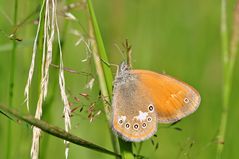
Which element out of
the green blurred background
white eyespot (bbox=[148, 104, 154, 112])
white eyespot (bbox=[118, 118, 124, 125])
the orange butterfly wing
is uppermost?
the orange butterfly wing

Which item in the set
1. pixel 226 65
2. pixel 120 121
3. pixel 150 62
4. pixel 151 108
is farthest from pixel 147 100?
pixel 150 62

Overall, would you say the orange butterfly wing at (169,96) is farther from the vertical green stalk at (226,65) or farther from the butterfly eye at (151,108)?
the vertical green stalk at (226,65)

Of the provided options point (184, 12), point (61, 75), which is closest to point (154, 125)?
point (61, 75)

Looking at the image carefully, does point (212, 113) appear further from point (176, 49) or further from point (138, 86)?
point (138, 86)

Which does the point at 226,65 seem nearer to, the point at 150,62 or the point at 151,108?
the point at 151,108

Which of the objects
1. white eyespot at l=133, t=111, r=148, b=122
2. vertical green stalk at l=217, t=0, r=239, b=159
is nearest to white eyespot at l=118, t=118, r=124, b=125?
white eyespot at l=133, t=111, r=148, b=122

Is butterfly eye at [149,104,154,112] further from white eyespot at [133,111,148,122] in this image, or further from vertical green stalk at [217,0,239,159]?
vertical green stalk at [217,0,239,159]

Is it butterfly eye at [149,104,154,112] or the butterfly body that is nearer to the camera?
the butterfly body
